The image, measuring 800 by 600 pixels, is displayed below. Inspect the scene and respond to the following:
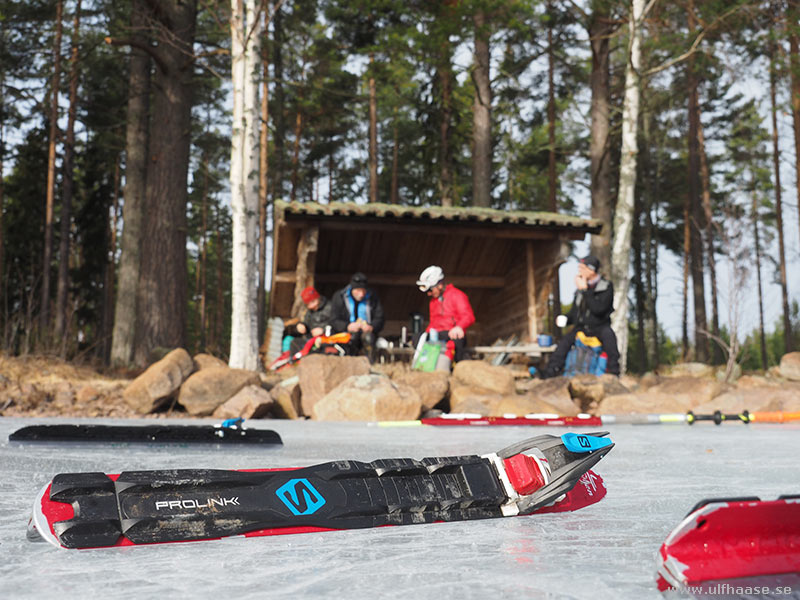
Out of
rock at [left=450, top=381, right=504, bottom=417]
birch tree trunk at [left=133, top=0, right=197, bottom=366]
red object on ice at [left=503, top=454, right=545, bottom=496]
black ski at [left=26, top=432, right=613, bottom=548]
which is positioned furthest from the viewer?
birch tree trunk at [left=133, top=0, right=197, bottom=366]

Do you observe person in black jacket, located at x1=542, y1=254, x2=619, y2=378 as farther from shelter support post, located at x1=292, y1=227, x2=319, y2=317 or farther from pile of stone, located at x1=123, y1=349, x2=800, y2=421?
shelter support post, located at x1=292, y1=227, x2=319, y2=317

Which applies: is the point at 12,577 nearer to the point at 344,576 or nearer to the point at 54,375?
the point at 344,576

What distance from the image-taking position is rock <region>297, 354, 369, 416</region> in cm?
709

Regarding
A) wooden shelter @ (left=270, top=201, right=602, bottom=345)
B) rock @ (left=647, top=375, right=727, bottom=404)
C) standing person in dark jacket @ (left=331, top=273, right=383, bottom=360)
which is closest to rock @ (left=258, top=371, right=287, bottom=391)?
standing person in dark jacket @ (left=331, top=273, right=383, bottom=360)

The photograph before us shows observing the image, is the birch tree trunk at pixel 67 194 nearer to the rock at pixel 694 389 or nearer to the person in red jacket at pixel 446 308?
the person in red jacket at pixel 446 308

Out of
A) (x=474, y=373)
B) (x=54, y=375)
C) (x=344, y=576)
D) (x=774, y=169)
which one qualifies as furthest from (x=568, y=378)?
(x=774, y=169)

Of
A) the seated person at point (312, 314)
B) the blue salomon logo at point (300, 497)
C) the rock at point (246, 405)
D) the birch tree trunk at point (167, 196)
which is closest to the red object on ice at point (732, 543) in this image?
the blue salomon logo at point (300, 497)

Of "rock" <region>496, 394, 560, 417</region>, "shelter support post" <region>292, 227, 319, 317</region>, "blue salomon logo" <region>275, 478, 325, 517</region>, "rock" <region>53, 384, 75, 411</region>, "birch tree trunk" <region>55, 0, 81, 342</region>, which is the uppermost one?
"birch tree trunk" <region>55, 0, 81, 342</region>

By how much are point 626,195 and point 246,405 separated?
8.15 metres

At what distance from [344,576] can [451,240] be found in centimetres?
1249

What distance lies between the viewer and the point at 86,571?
1.30 meters

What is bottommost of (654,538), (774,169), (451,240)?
(654,538)

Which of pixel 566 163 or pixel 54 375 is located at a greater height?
pixel 566 163

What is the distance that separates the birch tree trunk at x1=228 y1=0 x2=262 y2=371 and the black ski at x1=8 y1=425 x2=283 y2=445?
4.77m
